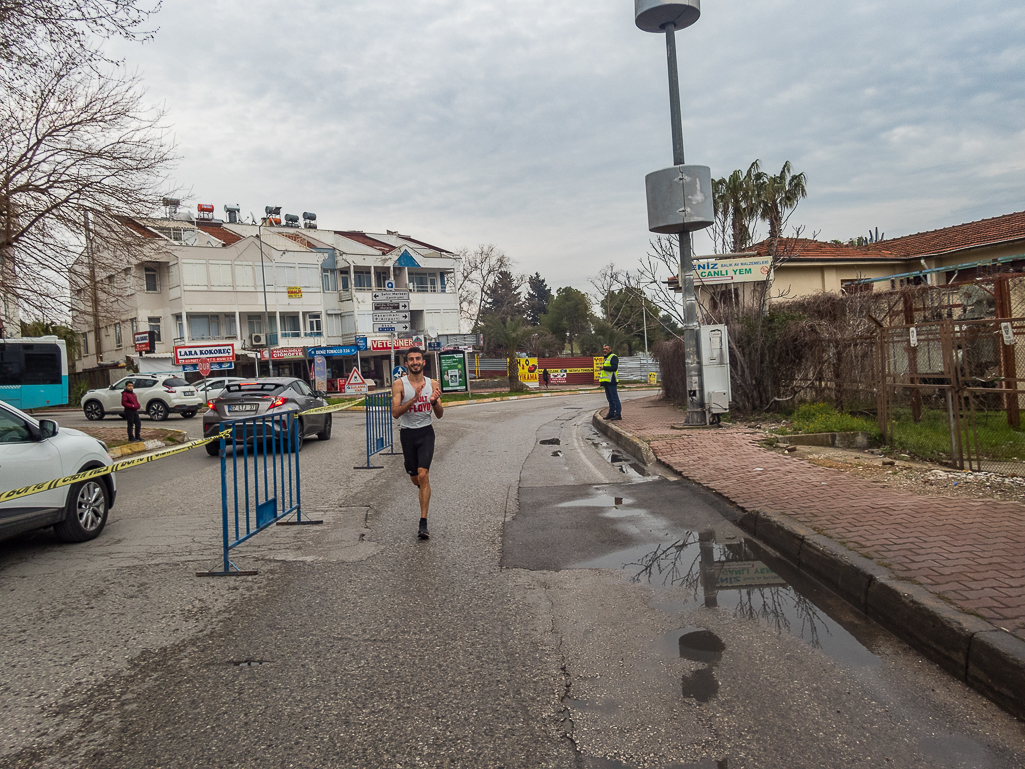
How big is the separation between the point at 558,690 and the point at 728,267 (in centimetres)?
1272

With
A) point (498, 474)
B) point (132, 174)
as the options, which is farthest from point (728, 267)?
point (132, 174)

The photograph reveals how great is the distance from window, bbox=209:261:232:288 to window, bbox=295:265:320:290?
16.9ft

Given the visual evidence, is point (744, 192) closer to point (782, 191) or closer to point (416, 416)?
point (782, 191)

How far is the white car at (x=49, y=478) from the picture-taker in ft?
21.1

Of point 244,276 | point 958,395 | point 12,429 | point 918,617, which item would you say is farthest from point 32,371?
point 918,617

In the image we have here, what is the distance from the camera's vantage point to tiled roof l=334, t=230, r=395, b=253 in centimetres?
6287

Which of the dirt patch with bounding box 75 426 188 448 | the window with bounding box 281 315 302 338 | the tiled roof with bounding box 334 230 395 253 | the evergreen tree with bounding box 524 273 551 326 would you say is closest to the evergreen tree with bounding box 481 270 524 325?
the evergreen tree with bounding box 524 273 551 326

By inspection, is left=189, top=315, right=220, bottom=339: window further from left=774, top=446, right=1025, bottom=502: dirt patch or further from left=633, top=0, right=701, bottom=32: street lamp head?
left=774, top=446, right=1025, bottom=502: dirt patch

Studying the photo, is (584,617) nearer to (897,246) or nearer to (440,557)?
(440,557)

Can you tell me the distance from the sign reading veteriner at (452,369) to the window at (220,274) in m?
21.0

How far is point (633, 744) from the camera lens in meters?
3.14

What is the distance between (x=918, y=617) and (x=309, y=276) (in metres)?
54.8

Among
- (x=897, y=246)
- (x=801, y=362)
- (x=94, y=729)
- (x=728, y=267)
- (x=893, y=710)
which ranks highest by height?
(x=897, y=246)

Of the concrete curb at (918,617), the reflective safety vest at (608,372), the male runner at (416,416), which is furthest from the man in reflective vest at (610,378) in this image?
the concrete curb at (918,617)
